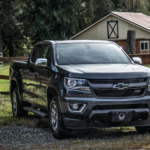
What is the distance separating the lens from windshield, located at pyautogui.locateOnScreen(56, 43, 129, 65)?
24.9 ft

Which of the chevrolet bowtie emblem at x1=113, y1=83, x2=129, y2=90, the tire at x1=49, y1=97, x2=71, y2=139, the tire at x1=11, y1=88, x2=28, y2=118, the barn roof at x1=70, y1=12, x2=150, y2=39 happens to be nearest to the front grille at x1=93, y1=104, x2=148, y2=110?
the chevrolet bowtie emblem at x1=113, y1=83, x2=129, y2=90

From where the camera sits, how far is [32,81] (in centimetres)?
844

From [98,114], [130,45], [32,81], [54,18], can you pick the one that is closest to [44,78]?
[32,81]

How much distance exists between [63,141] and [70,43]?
7.70ft

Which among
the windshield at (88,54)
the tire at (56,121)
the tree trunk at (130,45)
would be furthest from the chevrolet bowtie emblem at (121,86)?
the tree trunk at (130,45)

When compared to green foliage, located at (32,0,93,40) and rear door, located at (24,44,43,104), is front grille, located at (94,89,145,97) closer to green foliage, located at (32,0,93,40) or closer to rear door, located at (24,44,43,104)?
rear door, located at (24,44,43,104)

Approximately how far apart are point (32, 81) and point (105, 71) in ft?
7.81

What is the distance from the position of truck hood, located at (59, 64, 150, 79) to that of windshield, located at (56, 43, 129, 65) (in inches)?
19.6

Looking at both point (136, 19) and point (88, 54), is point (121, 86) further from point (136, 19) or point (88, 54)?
point (136, 19)

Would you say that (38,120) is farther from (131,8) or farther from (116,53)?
(131,8)

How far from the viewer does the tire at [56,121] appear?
663cm

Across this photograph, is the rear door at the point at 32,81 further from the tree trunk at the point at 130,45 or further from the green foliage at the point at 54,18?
the green foliage at the point at 54,18

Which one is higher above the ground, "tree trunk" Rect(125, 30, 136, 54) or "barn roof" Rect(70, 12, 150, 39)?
"barn roof" Rect(70, 12, 150, 39)

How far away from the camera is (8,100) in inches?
497
